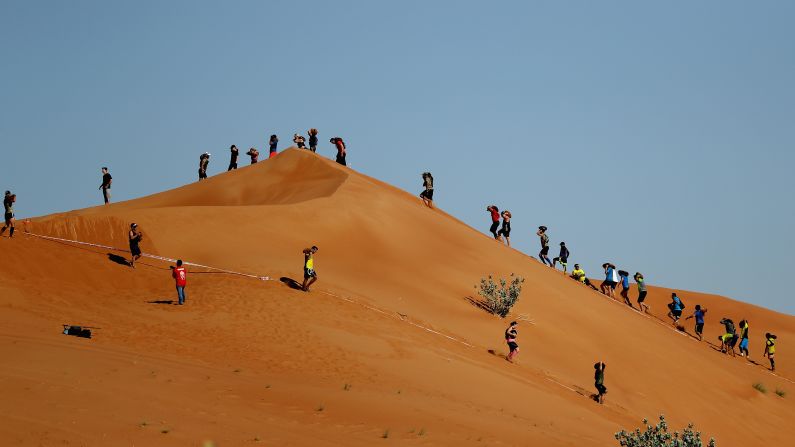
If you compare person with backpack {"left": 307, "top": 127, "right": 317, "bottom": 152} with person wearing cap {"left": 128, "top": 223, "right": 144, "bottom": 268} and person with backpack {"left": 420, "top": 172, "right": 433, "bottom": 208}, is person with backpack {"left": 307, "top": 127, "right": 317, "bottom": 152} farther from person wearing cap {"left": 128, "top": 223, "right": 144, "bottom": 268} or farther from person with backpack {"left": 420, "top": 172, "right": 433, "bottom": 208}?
person wearing cap {"left": 128, "top": 223, "right": 144, "bottom": 268}

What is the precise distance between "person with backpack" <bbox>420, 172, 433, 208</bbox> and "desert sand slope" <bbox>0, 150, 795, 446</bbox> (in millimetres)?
2050

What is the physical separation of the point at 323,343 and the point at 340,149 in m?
18.2

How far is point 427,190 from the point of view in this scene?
1518 inches

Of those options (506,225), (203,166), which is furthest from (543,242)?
(203,166)

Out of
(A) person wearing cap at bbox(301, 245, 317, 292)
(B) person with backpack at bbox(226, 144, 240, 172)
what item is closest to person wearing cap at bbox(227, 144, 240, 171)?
(B) person with backpack at bbox(226, 144, 240, 172)

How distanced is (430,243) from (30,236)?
38.4 feet

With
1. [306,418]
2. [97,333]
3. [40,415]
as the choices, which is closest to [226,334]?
[97,333]

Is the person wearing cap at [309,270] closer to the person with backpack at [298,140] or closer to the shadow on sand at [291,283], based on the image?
the shadow on sand at [291,283]

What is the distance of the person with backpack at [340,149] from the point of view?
3811 cm

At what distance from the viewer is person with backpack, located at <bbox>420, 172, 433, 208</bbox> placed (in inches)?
1486

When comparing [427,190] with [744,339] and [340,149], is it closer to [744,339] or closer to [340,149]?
[340,149]

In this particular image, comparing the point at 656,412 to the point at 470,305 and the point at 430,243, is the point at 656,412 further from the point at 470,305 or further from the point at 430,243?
the point at 430,243

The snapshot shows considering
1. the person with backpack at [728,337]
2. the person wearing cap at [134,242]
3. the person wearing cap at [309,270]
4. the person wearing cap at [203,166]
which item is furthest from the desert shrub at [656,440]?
the person wearing cap at [203,166]

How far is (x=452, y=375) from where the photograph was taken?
20.7 metres
